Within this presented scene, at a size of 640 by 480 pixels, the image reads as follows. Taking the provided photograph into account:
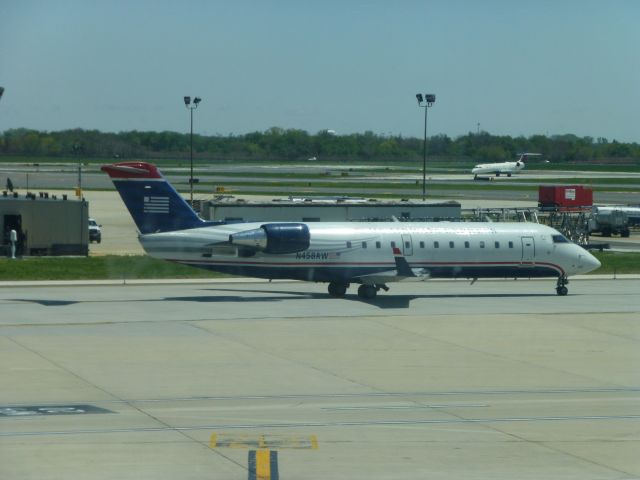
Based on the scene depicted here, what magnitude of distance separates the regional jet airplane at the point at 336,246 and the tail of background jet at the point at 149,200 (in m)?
0.04

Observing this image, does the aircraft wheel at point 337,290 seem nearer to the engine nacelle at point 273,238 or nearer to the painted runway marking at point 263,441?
the engine nacelle at point 273,238

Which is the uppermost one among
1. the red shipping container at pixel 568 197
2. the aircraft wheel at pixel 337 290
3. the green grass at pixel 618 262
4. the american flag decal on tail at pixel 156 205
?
the red shipping container at pixel 568 197

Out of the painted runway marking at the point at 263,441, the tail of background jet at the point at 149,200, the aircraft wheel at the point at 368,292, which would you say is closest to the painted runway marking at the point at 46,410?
the painted runway marking at the point at 263,441

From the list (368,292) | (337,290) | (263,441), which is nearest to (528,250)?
(368,292)

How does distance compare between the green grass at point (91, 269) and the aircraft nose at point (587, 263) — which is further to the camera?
the green grass at point (91, 269)

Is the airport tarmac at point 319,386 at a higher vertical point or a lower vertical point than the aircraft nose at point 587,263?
lower

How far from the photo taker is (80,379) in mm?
26547

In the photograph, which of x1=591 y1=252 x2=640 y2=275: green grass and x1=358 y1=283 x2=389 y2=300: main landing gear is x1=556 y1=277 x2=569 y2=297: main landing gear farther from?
x1=591 y1=252 x2=640 y2=275: green grass

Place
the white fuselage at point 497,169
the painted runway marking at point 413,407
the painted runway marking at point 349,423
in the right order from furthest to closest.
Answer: the white fuselage at point 497,169 < the painted runway marking at point 413,407 < the painted runway marking at point 349,423

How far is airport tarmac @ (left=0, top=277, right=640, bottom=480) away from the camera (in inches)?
745

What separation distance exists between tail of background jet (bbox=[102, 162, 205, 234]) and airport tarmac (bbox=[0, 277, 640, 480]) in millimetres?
3159

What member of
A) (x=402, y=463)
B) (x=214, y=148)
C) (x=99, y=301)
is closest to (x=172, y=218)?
(x=99, y=301)

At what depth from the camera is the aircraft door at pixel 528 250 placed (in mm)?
45156

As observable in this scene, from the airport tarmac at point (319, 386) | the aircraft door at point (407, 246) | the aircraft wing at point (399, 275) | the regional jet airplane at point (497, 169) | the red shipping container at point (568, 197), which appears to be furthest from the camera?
the regional jet airplane at point (497, 169)
